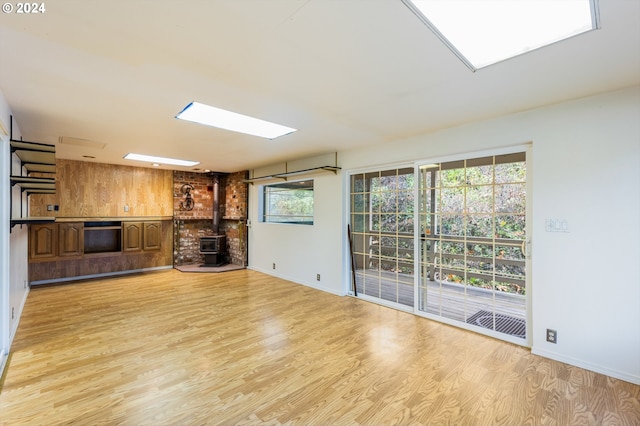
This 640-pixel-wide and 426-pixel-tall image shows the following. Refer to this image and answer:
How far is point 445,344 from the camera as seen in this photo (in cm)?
296

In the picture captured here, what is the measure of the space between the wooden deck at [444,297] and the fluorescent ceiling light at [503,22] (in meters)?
2.48

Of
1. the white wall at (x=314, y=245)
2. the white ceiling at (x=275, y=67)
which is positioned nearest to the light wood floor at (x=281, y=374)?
the white wall at (x=314, y=245)

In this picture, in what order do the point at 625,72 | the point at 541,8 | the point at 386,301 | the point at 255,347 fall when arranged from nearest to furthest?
the point at 541,8 → the point at 625,72 → the point at 255,347 → the point at 386,301

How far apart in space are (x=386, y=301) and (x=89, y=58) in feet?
13.7

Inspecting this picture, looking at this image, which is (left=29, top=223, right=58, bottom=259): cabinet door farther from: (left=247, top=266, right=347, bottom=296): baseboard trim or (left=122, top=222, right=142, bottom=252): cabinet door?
(left=247, top=266, right=347, bottom=296): baseboard trim

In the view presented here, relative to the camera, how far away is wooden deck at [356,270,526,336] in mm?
3111

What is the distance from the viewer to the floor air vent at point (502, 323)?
3.07 metres

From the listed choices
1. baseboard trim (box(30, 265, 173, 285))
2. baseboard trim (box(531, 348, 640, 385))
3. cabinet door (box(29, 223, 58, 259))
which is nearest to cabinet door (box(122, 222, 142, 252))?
baseboard trim (box(30, 265, 173, 285))

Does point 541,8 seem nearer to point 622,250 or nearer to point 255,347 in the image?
point 622,250

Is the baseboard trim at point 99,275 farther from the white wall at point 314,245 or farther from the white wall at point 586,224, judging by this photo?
the white wall at point 586,224

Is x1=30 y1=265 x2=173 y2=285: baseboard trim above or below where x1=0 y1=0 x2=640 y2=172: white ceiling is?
below

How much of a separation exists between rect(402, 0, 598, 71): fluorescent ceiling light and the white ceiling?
0.24ft

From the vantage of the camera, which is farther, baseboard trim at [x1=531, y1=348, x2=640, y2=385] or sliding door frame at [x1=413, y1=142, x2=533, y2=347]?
sliding door frame at [x1=413, y1=142, x2=533, y2=347]

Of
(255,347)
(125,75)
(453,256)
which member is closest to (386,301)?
(453,256)
